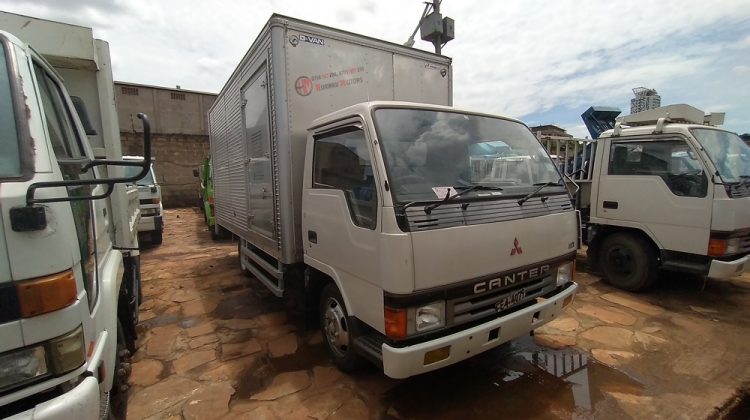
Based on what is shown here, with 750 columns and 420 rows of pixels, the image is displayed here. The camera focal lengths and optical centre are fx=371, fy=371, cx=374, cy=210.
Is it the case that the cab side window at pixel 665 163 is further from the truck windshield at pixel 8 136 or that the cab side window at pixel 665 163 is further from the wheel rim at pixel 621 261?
the truck windshield at pixel 8 136

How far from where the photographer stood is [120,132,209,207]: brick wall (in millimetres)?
16844

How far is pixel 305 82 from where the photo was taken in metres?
3.43

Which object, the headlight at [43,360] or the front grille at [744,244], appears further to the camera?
the front grille at [744,244]

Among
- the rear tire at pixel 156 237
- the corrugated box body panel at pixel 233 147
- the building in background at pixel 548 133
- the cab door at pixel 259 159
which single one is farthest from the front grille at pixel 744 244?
the rear tire at pixel 156 237

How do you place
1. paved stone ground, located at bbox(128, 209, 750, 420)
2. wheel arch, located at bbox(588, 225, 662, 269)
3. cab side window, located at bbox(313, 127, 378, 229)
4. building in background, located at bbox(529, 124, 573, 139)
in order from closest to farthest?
cab side window, located at bbox(313, 127, 378, 229) → paved stone ground, located at bbox(128, 209, 750, 420) → wheel arch, located at bbox(588, 225, 662, 269) → building in background, located at bbox(529, 124, 573, 139)

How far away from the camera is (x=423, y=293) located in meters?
2.28

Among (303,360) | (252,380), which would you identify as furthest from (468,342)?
(252,380)

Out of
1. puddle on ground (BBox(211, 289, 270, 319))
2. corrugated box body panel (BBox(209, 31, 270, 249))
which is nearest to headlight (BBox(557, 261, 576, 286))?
corrugated box body panel (BBox(209, 31, 270, 249))

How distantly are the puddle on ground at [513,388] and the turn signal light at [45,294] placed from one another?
2.10 metres

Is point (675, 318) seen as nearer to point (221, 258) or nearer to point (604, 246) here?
point (604, 246)

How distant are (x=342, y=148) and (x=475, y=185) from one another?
1.07 m

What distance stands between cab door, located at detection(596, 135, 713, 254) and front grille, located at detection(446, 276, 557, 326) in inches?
115

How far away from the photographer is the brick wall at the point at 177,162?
1684 centimetres

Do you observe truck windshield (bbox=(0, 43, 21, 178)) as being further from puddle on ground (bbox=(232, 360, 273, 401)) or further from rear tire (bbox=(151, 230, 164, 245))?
rear tire (bbox=(151, 230, 164, 245))
